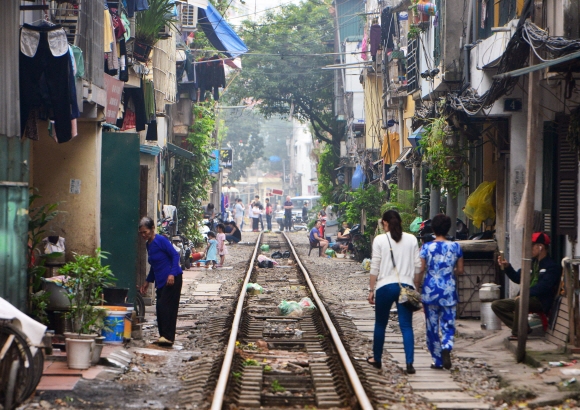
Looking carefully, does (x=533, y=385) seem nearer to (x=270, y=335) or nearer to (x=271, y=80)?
(x=270, y=335)

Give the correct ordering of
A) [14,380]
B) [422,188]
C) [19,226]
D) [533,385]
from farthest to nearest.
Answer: [422,188], [19,226], [533,385], [14,380]

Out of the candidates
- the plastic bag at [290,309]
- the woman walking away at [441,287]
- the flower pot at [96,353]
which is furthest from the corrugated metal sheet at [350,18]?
the flower pot at [96,353]

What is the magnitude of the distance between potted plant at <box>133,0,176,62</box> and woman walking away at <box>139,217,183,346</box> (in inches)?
296

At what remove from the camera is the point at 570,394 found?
26.5ft

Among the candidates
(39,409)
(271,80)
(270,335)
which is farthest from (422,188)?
(271,80)

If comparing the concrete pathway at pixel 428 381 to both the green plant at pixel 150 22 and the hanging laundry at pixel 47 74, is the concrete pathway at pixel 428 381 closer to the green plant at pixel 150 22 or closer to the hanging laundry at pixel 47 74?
the hanging laundry at pixel 47 74

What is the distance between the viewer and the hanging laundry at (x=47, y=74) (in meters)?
10.4

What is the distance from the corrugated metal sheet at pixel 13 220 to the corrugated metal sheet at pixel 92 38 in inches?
123

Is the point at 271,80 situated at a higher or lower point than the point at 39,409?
higher

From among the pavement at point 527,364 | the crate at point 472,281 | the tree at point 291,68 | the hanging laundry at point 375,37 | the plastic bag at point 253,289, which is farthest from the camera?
the tree at point 291,68

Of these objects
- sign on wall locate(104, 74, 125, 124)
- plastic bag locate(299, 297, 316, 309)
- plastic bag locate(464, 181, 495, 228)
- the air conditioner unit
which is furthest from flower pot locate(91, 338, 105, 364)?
the air conditioner unit

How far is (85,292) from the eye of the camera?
10.4 metres

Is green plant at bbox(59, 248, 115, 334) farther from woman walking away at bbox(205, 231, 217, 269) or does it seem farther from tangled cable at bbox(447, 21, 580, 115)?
woman walking away at bbox(205, 231, 217, 269)

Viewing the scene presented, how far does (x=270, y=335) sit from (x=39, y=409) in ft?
18.3
